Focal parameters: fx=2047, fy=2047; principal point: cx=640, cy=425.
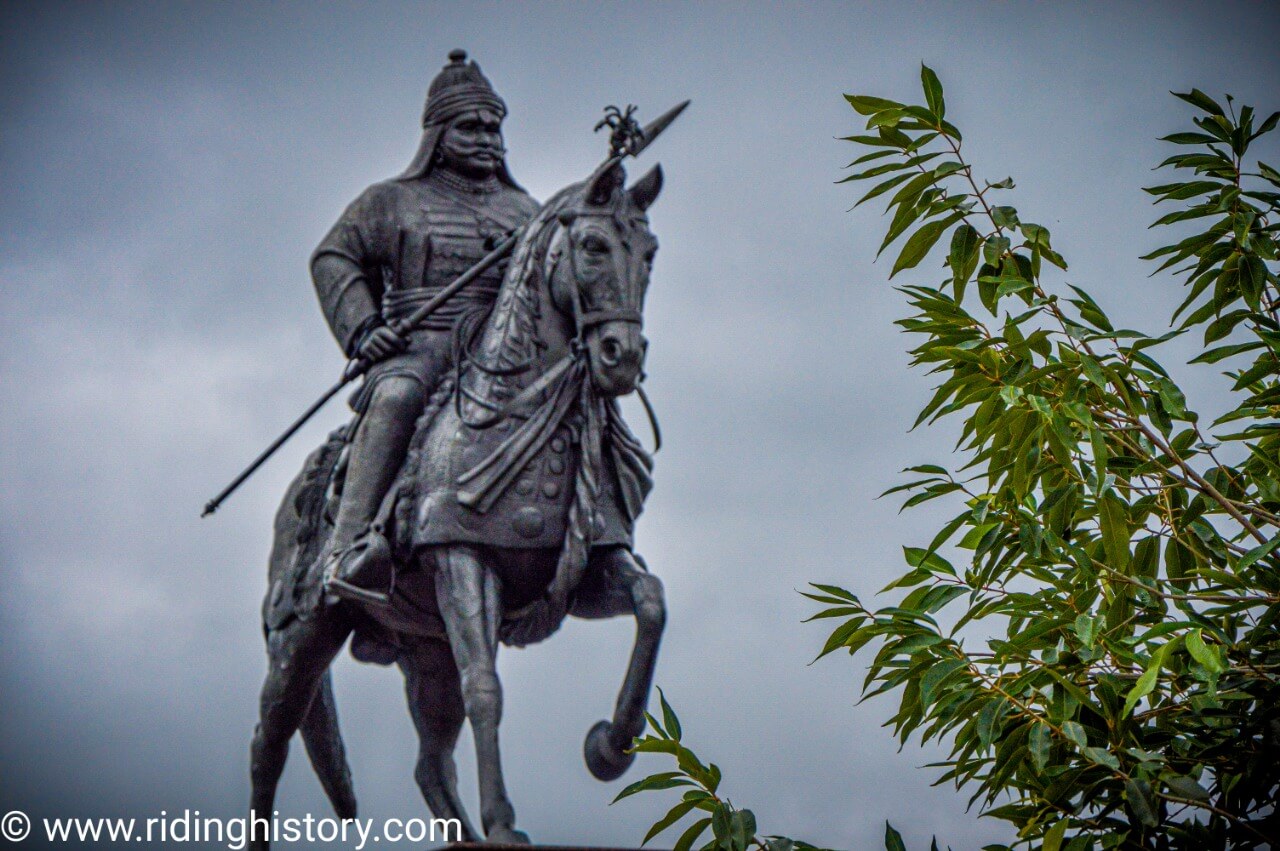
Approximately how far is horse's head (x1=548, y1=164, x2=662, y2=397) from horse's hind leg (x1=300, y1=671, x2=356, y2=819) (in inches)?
94.0

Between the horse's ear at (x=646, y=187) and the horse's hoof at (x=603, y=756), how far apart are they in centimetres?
218

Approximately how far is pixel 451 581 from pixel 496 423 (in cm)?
70

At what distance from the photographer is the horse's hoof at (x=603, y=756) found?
835cm

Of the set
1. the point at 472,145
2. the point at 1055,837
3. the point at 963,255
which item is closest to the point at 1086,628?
the point at 1055,837

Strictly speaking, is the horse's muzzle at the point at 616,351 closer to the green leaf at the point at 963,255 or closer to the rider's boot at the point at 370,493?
the rider's boot at the point at 370,493

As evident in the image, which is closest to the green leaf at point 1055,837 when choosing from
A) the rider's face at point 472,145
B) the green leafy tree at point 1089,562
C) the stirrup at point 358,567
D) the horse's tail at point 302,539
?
the green leafy tree at point 1089,562

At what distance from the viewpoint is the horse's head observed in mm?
8336

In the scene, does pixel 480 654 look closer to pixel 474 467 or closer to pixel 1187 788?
pixel 474 467

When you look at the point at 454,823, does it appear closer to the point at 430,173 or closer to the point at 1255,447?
the point at 430,173

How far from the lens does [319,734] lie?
9.80m

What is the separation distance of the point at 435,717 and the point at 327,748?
2.19 feet

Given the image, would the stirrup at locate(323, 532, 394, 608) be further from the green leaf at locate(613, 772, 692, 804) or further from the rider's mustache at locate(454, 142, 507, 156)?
the green leaf at locate(613, 772, 692, 804)

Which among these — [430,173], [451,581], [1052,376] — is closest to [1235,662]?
[1052,376]

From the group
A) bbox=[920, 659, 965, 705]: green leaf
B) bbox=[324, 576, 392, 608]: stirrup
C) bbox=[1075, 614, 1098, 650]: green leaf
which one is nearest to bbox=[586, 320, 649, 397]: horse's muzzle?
bbox=[324, 576, 392, 608]: stirrup
